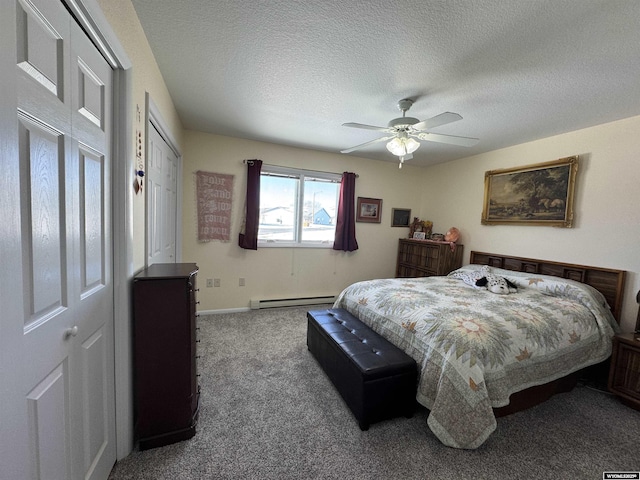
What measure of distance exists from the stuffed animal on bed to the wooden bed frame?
558 millimetres

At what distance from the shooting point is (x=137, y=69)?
150 centimetres

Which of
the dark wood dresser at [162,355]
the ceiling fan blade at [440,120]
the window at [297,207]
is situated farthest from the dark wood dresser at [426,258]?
the dark wood dresser at [162,355]

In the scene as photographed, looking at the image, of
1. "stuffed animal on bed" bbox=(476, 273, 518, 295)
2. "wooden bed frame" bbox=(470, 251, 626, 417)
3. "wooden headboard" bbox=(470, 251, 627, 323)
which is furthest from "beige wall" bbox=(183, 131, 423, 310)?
"stuffed animal on bed" bbox=(476, 273, 518, 295)

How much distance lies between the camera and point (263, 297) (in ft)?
12.7

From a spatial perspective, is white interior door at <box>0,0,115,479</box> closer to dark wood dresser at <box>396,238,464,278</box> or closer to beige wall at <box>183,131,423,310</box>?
beige wall at <box>183,131,423,310</box>

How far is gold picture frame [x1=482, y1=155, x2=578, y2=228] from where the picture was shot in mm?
2842

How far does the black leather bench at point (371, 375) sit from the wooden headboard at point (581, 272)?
227 centimetres

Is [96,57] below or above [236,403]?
above

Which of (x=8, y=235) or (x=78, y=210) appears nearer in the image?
(x=8, y=235)

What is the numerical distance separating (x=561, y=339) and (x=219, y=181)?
3.82 m

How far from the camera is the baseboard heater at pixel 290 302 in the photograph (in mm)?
3809

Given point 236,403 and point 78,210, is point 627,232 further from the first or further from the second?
point 78,210

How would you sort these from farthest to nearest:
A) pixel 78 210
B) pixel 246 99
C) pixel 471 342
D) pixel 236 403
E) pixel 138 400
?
1. pixel 246 99
2. pixel 236 403
3. pixel 471 342
4. pixel 138 400
5. pixel 78 210

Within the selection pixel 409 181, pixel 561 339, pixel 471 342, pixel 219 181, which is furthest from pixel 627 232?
pixel 219 181
